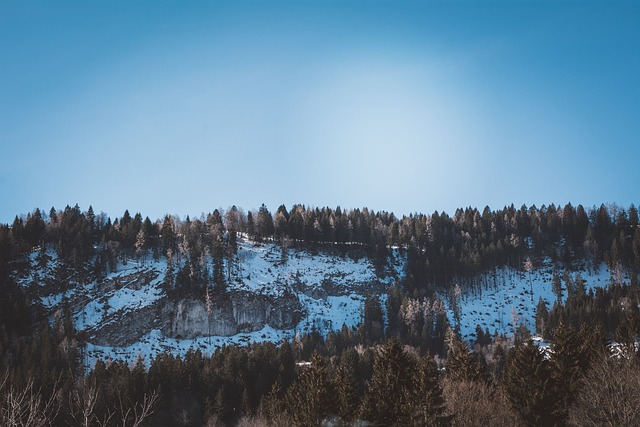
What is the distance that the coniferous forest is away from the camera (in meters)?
33.4

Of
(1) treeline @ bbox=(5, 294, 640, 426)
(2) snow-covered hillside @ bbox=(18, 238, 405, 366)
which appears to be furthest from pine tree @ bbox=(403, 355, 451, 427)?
(2) snow-covered hillside @ bbox=(18, 238, 405, 366)

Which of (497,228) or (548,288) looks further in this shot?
(497,228)

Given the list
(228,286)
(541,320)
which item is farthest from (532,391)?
(228,286)

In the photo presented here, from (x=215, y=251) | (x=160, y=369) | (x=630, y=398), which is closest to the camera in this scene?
(x=630, y=398)

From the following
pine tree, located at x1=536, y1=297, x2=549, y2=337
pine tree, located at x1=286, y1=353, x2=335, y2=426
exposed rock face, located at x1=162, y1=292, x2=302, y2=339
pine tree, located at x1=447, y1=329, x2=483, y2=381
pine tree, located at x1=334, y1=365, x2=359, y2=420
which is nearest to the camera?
pine tree, located at x1=334, y1=365, x2=359, y2=420

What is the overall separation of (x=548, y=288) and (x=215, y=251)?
344 ft

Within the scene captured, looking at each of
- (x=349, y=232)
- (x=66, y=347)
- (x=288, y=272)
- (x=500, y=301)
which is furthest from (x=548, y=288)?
(x=66, y=347)

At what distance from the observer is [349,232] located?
546 ft

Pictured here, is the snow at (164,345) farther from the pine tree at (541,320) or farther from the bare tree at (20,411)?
the bare tree at (20,411)

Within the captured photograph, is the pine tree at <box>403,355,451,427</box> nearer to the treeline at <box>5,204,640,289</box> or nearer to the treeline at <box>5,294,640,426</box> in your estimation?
the treeline at <box>5,294,640,426</box>

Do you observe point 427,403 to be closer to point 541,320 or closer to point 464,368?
point 464,368

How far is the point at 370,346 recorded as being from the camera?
104 meters

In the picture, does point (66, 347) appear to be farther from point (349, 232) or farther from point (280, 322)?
point (349, 232)

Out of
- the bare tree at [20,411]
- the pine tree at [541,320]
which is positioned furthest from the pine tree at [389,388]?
the pine tree at [541,320]
